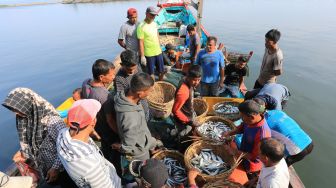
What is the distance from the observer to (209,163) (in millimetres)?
3469

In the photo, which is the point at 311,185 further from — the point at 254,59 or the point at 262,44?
the point at 262,44

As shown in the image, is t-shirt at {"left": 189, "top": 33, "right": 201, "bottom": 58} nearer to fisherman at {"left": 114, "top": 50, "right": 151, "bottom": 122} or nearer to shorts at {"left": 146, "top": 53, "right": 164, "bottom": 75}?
shorts at {"left": 146, "top": 53, "right": 164, "bottom": 75}

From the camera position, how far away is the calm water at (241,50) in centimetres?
693

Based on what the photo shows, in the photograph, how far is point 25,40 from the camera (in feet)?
65.3

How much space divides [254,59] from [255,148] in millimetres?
10536

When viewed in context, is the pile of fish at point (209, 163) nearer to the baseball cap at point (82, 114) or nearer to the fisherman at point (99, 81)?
the fisherman at point (99, 81)

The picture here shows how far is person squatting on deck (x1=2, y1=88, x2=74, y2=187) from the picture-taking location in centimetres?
283

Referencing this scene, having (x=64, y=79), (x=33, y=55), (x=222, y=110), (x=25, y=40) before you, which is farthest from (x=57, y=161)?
(x=25, y=40)

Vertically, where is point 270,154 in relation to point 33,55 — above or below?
above

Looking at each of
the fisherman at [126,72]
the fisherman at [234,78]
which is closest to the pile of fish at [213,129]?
the fisherman at [126,72]

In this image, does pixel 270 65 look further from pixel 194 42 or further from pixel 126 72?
pixel 126 72

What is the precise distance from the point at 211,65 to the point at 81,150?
157 inches

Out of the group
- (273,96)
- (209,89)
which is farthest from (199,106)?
(273,96)

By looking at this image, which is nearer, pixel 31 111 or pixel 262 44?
pixel 31 111
